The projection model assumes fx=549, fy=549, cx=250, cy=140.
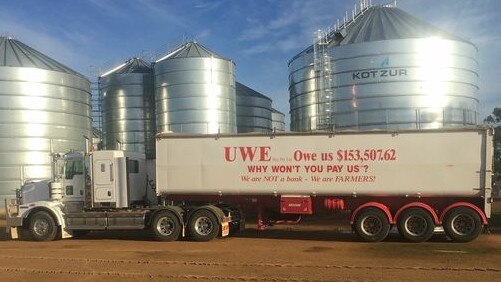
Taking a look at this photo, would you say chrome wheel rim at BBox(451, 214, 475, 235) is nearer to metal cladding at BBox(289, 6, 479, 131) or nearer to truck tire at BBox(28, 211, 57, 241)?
metal cladding at BBox(289, 6, 479, 131)

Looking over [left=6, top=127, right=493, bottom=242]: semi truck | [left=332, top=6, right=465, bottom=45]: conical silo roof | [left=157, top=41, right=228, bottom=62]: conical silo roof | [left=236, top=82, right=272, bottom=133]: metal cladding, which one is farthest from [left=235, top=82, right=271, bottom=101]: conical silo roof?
[left=6, top=127, right=493, bottom=242]: semi truck

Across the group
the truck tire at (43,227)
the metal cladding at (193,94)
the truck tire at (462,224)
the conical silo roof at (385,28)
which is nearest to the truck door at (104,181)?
the truck tire at (43,227)

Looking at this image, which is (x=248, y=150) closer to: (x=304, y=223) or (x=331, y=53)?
(x=304, y=223)

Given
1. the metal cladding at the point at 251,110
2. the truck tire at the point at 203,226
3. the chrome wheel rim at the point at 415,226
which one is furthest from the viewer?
the metal cladding at the point at 251,110

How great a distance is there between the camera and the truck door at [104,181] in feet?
57.9

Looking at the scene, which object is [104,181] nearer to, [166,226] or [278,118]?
[166,226]

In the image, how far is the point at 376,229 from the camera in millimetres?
15797

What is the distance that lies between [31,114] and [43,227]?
17.5 m

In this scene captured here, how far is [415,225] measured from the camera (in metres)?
15.6

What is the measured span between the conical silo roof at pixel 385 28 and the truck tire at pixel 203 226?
1539cm

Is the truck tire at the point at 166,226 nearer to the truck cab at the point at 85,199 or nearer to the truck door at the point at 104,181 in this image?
the truck cab at the point at 85,199

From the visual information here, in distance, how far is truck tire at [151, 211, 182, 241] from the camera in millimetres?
16719

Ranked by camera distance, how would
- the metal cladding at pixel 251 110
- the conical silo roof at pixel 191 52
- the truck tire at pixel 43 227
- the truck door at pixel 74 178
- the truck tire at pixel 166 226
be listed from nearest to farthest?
the truck tire at pixel 166 226
the truck tire at pixel 43 227
the truck door at pixel 74 178
the conical silo roof at pixel 191 52
the metal cladding at pixel 251 110

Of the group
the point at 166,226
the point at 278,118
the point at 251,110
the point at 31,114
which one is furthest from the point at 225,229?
the point at 278,118
